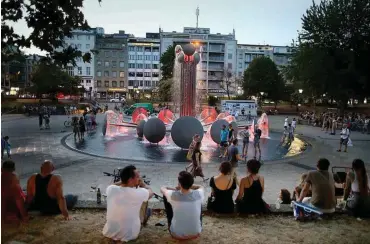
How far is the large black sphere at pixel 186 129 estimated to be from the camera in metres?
18.7

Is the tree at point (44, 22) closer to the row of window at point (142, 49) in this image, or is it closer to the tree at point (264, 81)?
the tree at point (264, 81)

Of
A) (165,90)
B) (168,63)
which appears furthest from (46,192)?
(168,63)

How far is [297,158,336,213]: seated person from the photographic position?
7.01 metres

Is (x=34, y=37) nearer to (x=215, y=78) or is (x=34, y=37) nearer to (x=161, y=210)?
(x=161, y=210)

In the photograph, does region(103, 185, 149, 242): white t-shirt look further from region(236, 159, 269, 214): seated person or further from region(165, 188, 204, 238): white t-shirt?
region(236, 159, 269, 214): seated person

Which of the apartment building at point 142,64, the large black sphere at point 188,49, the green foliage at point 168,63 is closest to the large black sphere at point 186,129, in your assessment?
the large black sphere at point 188,49

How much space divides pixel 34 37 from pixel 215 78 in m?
96.6

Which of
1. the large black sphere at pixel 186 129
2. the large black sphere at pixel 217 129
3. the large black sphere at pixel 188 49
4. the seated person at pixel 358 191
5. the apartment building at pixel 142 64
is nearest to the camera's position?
the seated person at pixel 358 191

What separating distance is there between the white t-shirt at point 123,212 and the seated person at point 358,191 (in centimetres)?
416

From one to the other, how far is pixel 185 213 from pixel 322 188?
2922 mm

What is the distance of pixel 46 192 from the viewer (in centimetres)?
→ 661

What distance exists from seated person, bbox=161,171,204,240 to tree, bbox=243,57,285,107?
6454 centimetres

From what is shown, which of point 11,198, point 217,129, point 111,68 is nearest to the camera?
point 11,198

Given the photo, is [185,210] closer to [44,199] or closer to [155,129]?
[44,199]
